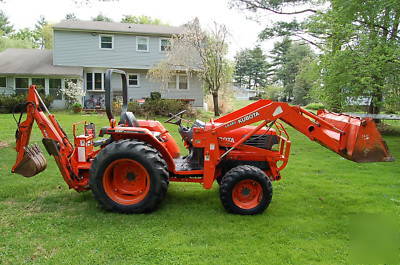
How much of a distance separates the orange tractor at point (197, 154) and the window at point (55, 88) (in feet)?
59.9

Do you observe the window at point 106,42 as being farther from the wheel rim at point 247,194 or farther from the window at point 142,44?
the wheel rim at point 247,194

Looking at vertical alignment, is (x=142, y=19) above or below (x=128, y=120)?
above

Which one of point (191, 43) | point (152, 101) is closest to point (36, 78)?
point (152, 101)

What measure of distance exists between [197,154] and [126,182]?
1.12 metres

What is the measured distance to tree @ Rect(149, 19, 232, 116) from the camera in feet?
66.4

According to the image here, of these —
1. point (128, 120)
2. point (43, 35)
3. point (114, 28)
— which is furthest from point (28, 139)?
point (43, 35)

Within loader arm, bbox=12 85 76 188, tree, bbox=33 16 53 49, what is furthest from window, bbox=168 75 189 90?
tree, bbox=33 16 53 49

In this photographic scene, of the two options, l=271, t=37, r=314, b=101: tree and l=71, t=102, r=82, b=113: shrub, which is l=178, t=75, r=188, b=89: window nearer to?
l=71, t=102, r=82, b=113: shrub

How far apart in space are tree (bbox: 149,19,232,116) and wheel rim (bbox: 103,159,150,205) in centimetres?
1584

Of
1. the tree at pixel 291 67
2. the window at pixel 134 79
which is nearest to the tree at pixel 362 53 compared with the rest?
the window at pixel 134 79

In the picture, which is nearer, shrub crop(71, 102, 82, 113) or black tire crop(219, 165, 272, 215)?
black tire crop(219, 165, 272, 215)

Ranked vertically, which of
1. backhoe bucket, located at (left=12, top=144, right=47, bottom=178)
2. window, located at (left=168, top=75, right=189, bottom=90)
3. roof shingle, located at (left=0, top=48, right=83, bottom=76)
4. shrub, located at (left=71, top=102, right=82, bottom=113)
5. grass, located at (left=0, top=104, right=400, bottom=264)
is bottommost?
grass, located at (left=0, top=104, right=400, bottom=264)

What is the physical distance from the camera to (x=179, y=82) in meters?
24.1

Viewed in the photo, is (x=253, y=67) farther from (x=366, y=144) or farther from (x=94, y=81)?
(x=366, y=144)
